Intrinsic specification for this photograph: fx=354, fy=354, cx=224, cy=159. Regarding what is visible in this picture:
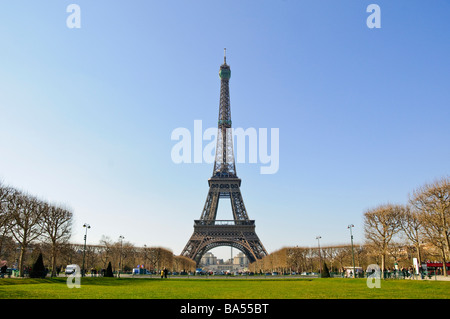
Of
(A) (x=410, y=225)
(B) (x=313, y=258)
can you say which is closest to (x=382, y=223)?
(A) (x=410, y=225)

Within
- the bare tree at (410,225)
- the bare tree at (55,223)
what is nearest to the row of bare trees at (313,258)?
the bare tree at (410,225)

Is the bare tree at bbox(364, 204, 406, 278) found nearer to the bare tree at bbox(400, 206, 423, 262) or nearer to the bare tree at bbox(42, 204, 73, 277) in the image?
the bare tree at bbox(400, 206, 423, 262)

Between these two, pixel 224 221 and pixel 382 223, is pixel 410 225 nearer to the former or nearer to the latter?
pixel 382 223

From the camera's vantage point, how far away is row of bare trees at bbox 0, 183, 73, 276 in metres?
42.5

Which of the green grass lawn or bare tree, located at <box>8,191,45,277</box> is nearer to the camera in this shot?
the green grass lawn

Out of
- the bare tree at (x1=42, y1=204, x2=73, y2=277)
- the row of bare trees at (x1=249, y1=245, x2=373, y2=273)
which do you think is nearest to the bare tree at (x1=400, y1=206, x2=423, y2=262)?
the row of bare trees at (x1=249, y1=245, x2=373, y2=273)

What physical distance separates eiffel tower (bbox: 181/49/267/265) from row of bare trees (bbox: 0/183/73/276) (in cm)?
4207

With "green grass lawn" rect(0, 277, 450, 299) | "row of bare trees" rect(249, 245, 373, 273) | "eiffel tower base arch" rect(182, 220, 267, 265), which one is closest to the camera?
"green grass lawn" rect(0, 277, 450, 299)

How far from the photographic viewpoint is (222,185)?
328 ft

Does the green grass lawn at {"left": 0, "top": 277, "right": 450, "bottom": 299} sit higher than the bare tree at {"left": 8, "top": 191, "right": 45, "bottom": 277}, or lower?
lower

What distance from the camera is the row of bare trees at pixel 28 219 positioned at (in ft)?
139

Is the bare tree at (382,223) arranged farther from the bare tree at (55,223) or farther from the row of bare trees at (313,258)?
the bare tree at (55,223)
